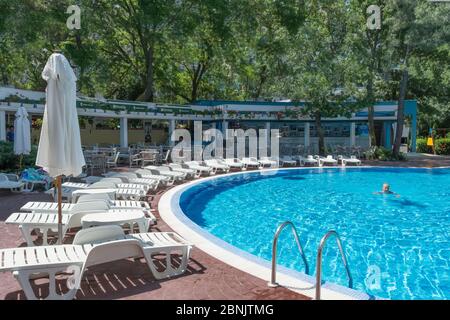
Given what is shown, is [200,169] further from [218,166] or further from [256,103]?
[256,103]

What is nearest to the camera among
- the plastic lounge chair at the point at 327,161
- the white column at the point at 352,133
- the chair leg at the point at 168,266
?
A: the chair leg at the point at 168,266

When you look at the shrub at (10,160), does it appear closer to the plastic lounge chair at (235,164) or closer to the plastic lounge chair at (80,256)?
the plastic lounge chair at (235,164)

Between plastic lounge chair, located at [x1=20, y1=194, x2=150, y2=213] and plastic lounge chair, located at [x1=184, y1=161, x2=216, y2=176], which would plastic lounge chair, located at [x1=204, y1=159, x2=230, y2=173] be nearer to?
plastic lounge chair, located at [x1=184, y1=161, x2=216, y2=176]

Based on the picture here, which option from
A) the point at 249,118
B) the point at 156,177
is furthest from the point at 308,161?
the point at 156,177

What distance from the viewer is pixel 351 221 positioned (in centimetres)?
940

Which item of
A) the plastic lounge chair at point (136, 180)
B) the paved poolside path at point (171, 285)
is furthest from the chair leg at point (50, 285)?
the plastic lounge chair at point (136, 180)

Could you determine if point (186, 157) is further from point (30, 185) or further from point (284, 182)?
point (30, 185)

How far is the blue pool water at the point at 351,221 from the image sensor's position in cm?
618

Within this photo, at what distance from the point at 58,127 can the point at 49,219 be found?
5.38 ft

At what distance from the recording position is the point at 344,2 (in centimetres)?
2412

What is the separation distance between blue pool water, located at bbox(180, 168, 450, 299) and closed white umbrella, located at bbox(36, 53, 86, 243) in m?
3.71

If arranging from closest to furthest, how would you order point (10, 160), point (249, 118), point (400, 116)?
point (10, 160) < point (400, 116) < point (249, 118)

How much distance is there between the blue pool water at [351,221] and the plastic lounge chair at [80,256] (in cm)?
245
